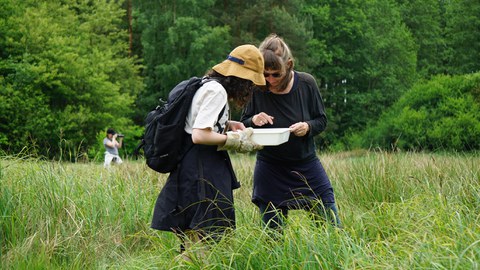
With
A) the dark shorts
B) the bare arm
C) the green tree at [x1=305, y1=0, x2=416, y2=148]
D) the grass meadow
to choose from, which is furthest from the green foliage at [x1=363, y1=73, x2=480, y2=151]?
the bare arm

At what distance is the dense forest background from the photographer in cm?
2352

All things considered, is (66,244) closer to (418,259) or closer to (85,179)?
(85,179)

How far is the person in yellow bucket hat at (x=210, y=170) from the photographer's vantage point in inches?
158

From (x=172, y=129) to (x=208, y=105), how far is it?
25 centimetres

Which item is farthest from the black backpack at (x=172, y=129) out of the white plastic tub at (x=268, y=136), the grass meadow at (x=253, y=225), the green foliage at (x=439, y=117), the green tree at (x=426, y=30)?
the green tree at (x=426, y=30)

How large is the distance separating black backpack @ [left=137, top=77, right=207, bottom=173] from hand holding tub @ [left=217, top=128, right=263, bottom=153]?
0.78 ft

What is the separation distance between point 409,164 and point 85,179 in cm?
328

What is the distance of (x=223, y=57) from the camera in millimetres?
33875

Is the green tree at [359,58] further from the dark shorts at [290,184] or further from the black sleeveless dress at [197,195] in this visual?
the black sleeveless dress at [197,195]

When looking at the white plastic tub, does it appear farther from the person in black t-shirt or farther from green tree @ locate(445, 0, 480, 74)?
green tree @ locate(445, 0, 480, 74)

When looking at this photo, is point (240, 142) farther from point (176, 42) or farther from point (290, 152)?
point (176, 42)

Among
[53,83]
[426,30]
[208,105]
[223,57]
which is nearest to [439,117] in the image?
[53,83]

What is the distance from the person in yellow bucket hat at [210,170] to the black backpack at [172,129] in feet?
0.13

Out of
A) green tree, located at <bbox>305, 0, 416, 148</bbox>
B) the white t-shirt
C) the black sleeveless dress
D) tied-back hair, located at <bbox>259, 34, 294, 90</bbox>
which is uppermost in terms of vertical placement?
tied-back hair, located at <bbox>259, 34, 294, 90</bbox>
